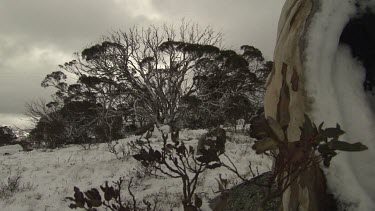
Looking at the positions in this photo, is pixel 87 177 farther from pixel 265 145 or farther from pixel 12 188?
pixel 265 145

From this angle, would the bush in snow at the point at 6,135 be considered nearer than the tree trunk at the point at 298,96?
No

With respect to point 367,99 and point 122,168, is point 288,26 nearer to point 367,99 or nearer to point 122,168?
point 367,99

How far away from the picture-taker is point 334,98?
158cm

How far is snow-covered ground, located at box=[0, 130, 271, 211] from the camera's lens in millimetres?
5066

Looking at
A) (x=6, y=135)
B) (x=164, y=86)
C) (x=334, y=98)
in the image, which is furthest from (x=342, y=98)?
(x=6, y=135)

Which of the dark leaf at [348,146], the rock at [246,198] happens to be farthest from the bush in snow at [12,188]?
the dark leaf at [348,146]

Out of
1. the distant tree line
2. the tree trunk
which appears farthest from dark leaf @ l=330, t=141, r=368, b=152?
the distant tree line

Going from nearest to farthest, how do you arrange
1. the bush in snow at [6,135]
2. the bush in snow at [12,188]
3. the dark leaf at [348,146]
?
1. the dark leaf at [348,146]
2. the bush in snow at [12,188]
3. the bush in snow at [6,135]

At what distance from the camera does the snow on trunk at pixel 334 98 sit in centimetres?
150

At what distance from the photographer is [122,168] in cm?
679

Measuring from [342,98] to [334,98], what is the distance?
0.05 meters

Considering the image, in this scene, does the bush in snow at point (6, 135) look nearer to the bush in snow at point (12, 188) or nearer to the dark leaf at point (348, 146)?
the bush in snow at point (12, 188)

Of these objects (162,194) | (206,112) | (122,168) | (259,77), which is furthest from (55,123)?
(162,194)

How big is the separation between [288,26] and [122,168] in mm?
5269
